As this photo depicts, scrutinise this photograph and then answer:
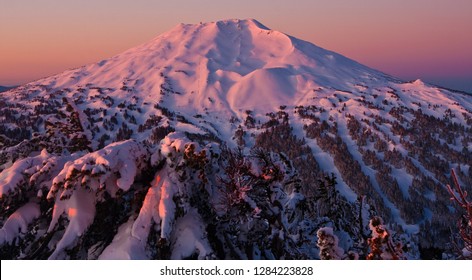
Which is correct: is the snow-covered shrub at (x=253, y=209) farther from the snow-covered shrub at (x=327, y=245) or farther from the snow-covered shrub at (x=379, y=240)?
the snow-covered shrub at (x=379, y=240)

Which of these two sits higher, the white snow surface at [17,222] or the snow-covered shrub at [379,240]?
the snow-covered shrub at [379,240]

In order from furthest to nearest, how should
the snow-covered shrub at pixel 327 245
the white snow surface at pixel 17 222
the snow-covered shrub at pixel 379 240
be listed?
the white snow surface at pixel 17 222, the snow-covered shrub at pixel 327 245, the snow-covered shrub at pixel 379 240

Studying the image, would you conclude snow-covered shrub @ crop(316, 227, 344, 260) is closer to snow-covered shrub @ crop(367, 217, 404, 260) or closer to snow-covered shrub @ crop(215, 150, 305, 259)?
snow-covered shrub @ crop(367, 217, 404, 260)

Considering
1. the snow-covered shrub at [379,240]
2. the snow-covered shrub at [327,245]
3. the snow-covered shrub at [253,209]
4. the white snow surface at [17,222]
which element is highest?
the snow-covered shrub at [379,240]

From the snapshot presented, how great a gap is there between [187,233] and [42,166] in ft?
13.2

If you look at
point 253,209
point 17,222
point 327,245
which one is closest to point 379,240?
point 327,245

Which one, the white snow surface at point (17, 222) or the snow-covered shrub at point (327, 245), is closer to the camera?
the snow-covered shrub at point (327, 245)

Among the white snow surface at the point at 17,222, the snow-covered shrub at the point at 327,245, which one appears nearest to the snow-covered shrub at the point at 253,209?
the snow-covered shrub at the point at 327,245

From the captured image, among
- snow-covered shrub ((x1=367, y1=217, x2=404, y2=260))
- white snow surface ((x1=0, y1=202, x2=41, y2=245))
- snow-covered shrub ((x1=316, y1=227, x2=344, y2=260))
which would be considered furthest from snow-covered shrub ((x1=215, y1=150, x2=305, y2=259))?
white snow surface ((x1=0, y1=202, x2=41, y2=245))

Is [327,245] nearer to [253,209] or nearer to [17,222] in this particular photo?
[253,209]

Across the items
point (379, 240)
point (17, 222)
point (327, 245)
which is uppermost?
point (379, 240)

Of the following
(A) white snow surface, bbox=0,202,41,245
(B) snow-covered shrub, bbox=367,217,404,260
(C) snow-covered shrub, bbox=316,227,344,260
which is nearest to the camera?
(B) snow-covered shrub, bbox=367,217,404,260

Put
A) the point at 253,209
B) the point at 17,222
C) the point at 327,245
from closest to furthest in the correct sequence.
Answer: the point at 327,245, the point at 253,209, the point at 17,222

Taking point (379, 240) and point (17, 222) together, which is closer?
point (379, 240)
